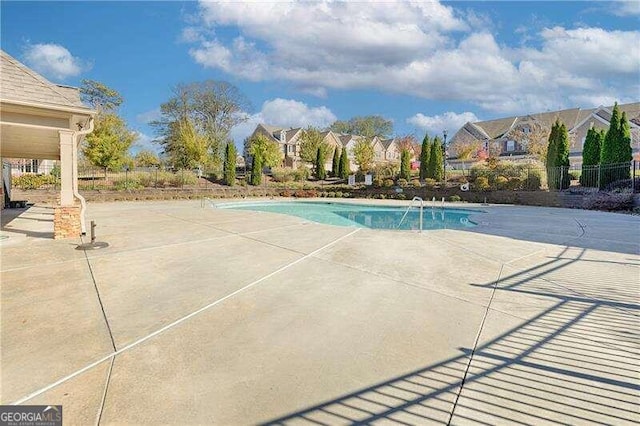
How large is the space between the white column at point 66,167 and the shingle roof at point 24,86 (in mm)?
780

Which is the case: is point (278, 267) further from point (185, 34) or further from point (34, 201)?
point (34, 201)

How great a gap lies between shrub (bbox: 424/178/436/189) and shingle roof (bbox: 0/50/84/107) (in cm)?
2033

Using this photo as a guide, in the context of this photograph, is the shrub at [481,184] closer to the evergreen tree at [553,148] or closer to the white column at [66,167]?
the evergreen tree at [553,148]

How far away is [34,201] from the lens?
18625 millimetres

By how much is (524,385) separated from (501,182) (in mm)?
21092

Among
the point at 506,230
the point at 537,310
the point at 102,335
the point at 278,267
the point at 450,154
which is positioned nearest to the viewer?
the point at 102,335

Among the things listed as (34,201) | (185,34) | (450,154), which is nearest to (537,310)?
(185,34)

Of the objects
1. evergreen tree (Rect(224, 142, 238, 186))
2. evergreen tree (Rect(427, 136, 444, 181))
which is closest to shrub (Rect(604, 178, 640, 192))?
evergreen tree (Rect(427, 136, 444, 181))

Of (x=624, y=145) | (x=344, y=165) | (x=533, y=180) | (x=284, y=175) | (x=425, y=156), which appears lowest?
(x=533, y=180)

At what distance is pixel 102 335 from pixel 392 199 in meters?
21.5

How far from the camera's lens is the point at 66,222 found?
8.02 metres

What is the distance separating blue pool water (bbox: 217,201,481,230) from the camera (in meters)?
13.1

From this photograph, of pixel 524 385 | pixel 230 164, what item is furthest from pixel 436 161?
pixel 524 385

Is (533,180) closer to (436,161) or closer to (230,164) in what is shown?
(436,161)
